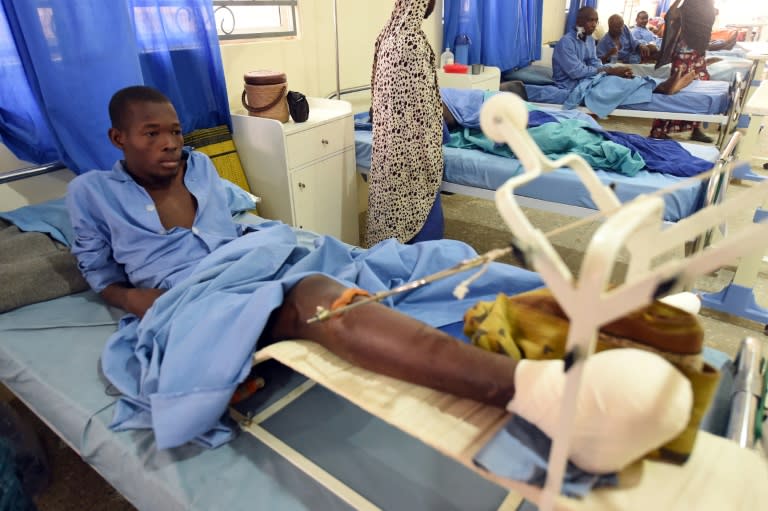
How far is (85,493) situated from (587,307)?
5.20ft

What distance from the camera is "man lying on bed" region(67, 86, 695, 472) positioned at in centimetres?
59

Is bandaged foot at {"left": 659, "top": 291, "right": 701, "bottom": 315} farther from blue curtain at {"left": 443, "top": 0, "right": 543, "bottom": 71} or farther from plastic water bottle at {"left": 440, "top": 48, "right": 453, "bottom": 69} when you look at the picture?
blue curtain at {"left": 443, "top": 0, "right": 543, "bottom": 71}

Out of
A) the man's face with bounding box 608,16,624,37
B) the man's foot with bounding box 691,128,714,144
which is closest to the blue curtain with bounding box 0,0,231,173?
the man's foot with bounding box 691,128,714,144

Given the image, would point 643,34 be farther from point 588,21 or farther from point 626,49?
point 588,21

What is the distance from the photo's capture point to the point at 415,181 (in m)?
2.37

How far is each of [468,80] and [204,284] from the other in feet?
9.89

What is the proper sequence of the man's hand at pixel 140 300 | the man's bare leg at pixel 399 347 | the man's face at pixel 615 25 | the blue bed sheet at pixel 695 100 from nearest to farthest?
the man's bare leg at pixel 399 347 → the man's hand at pixel 140 300 → the blue bed sheet at pixel 695 100 → the man's face at pixel 615 25

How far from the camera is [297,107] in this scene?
2.33 m

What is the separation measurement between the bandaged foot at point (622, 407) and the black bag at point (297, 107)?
200cm

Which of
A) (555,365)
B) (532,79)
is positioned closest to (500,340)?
(555,365)

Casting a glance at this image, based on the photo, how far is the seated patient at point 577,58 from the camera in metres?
4.26

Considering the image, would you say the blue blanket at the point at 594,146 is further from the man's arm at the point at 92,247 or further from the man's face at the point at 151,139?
the man's arm at the point at 92,247

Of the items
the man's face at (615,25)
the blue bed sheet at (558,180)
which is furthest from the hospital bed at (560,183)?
the man's face at (615,25)

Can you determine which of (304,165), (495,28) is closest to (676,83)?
(495,28)
